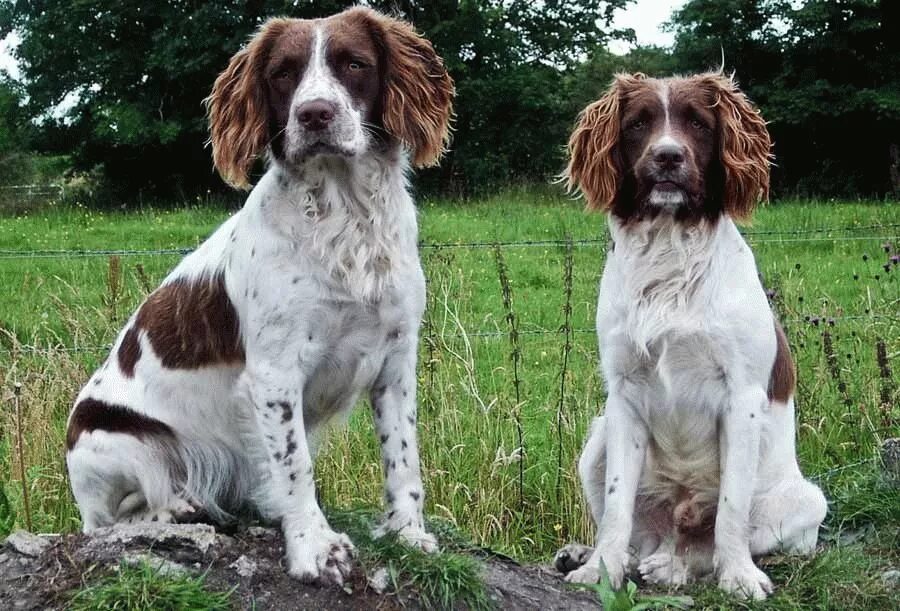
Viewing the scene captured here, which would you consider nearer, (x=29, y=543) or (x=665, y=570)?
(x=29, y=543)

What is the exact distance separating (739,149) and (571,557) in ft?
4.63

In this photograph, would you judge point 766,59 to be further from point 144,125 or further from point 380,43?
point 380,43

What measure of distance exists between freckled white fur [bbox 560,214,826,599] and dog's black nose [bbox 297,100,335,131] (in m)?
1.05

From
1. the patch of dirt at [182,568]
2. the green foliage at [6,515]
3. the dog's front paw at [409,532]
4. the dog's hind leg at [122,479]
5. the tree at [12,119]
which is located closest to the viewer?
the patch of dirt at [182,568]

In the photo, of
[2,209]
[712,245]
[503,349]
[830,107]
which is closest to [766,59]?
[830,107]

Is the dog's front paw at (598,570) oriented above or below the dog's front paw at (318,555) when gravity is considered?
below

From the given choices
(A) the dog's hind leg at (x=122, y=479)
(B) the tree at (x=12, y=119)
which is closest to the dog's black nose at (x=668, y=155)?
(A) the dog's hind leg at (x=122, y=479)

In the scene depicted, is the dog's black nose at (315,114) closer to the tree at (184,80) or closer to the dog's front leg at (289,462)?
the dog's front leg at (289,462)

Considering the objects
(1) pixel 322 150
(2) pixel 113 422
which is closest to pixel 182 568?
(2) pixel 113 422

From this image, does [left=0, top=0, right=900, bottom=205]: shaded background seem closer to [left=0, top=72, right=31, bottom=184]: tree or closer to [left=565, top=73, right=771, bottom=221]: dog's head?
[left=0, top=72, right=31, bottom=184]: tree

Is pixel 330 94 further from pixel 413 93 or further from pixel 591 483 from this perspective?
pixel 591 483

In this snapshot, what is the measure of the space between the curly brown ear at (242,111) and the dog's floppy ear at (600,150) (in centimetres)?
101

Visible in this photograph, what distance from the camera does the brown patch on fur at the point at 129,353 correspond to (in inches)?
137

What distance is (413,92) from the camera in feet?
10.9
